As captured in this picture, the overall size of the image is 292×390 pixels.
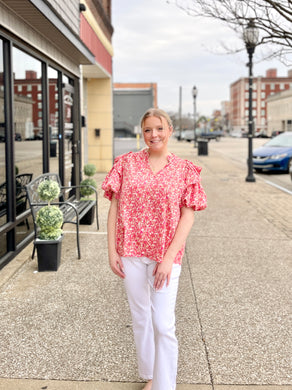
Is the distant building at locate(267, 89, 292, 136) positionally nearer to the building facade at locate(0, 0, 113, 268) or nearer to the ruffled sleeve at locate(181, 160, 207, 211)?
the building facade at locate(0, 0, 113, 268)

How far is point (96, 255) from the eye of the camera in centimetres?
657

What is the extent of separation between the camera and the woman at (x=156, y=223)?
2.76 m

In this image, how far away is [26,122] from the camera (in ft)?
23.8

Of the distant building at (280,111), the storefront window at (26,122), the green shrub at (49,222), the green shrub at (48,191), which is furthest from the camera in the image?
the distant building at (280,111)

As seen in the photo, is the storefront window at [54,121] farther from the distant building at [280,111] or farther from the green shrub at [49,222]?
the distant building at [280,111]

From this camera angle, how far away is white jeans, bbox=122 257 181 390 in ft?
9.16

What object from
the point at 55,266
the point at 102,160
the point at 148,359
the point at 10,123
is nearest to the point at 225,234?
the point at 55,266

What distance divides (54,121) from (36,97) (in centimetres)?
139

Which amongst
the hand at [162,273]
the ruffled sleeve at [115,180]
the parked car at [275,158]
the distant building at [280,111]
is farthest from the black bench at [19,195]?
the distant building at [280,111]

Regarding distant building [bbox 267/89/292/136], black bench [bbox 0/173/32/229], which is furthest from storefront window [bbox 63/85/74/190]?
distant building [bbox 267/89/292/136]

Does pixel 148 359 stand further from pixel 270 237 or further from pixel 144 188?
pixel 270 237

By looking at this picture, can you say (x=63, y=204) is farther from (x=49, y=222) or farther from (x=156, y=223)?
(x=156, y=223)

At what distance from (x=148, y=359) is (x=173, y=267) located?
68cm

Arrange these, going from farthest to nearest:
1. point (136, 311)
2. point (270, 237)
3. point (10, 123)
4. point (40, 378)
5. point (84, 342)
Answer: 1. point (270, 237)
2. point (10, 123)
3. point (84, 342)
4. point (40, 378)
5. point (136, 311)
